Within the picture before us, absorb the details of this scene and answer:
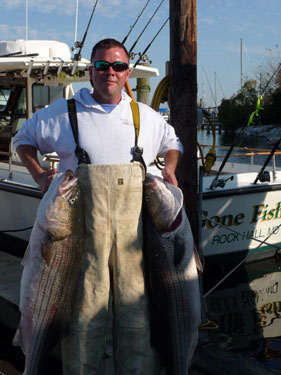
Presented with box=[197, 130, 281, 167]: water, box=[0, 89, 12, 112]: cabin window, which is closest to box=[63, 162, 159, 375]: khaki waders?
box=[197, 130, 281, 167]: water

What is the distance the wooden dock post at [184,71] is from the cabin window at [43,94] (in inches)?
188

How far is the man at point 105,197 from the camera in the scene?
104 inches

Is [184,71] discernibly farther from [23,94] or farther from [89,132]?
[23,94]

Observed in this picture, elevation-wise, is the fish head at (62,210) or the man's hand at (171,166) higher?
the man's hand at (171,166)

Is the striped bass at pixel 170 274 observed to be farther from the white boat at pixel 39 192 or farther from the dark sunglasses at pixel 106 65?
the white boat at pixel 39 192

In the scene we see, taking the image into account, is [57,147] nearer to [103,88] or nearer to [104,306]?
[103,88]

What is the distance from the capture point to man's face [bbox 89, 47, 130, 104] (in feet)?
8.70

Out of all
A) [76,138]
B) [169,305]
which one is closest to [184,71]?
[76,138]

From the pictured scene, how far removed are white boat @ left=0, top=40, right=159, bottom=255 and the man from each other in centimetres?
408

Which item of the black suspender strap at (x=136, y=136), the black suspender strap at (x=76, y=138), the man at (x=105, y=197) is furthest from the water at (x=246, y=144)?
the black suspender strap at (x=76, y=138)

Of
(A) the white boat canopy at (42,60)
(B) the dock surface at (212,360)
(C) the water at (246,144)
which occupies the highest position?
(A) the white boat canopy at (42,60)

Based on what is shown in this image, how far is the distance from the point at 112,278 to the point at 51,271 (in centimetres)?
38

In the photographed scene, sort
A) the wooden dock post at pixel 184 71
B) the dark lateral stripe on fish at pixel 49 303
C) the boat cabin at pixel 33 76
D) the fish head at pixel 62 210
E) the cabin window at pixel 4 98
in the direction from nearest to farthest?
1. the fish head at pixel 62 210
2. the dark lateral stripe on fish at pixel 49 303
3. the wooden dock post at pixel 184 71
4. the boat cabin at pixel 33 76
5. the cabin window at pixel 4 98

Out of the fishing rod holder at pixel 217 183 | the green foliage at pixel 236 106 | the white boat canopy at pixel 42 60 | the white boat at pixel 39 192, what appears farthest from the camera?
the green foliage at pixel 236 106
